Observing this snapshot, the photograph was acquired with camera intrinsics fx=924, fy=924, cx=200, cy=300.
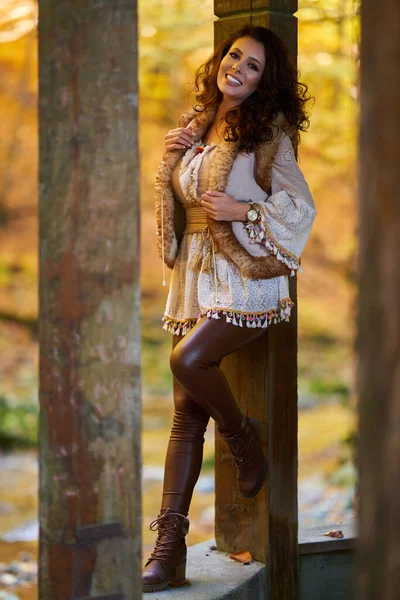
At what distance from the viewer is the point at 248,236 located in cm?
315

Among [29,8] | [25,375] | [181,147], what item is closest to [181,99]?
[29,8]

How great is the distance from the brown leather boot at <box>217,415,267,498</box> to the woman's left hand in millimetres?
741

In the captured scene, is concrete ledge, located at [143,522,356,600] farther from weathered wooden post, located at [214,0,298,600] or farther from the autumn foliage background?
the autumn foliage background

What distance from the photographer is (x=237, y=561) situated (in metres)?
3.53

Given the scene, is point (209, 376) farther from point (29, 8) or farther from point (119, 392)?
point (29, 8)

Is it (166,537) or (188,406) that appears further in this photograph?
(188,406)

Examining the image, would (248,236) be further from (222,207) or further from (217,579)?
(217,579)

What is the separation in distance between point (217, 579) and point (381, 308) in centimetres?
203

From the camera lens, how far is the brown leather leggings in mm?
3102

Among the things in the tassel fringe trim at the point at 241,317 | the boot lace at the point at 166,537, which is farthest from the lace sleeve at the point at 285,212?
the boot lace at the point at 166,537

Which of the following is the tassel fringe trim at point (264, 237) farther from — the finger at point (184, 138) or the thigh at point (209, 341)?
the finger at point (184, 138)

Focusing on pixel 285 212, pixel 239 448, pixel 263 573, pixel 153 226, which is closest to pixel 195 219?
pixel 285 212

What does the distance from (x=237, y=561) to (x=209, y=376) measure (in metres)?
0.86

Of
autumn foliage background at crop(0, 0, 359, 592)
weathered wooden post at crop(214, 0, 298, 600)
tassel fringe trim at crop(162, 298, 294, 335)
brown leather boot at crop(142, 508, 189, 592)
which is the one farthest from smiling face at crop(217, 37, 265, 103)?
autumn foliage background at crop(0, 0, 359, 592)
